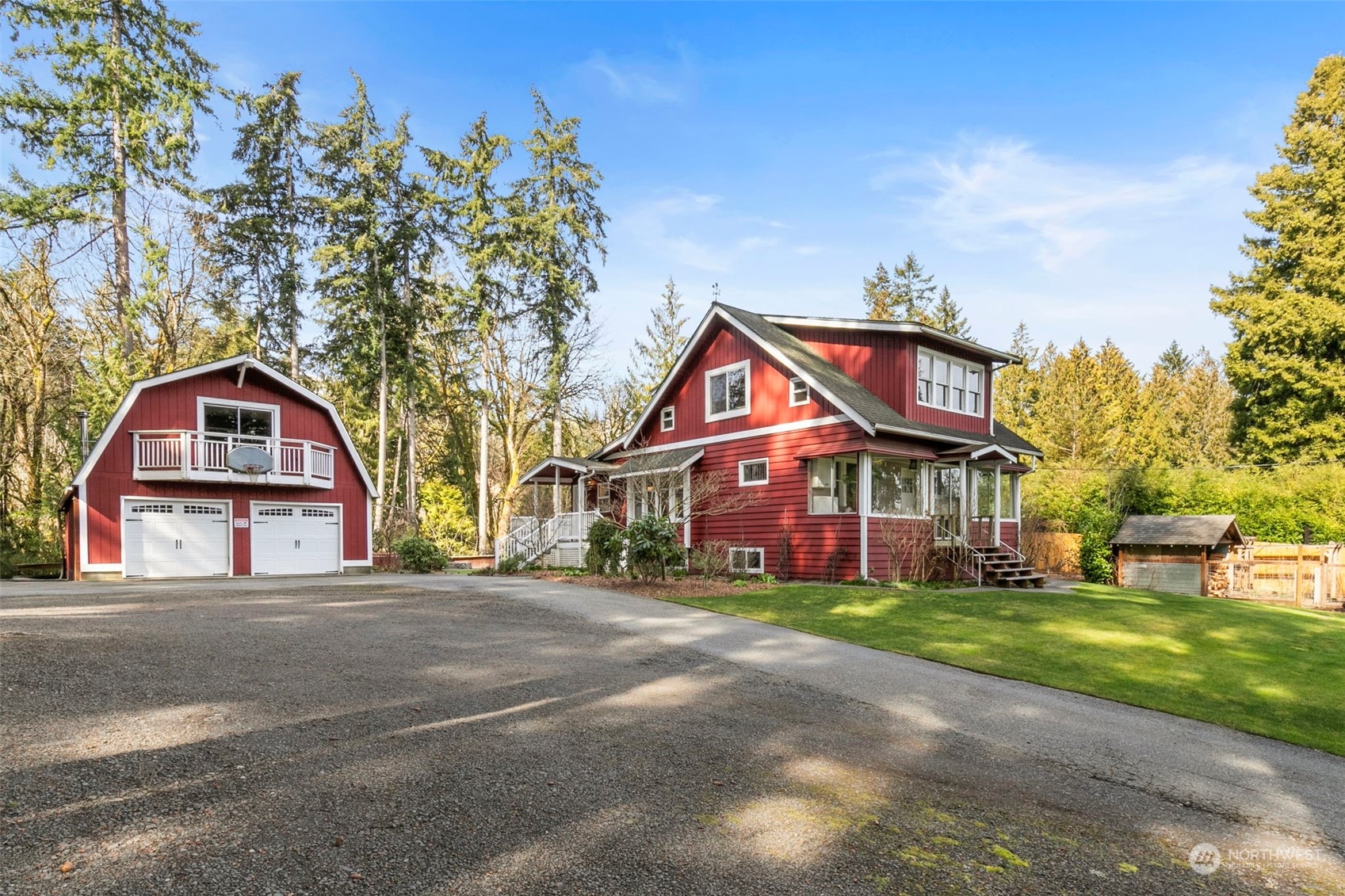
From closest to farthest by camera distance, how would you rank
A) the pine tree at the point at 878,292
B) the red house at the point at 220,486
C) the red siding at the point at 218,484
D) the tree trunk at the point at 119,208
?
1. the red siding at the point at 218,484
2. the red house at the point at 220,486
3. the tree trunk at the point at 119,208
4. the pine tree at the point at 878,292

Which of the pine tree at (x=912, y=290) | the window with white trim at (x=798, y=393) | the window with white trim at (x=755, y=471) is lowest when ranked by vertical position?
the window with white trim at (x=755, y=471)

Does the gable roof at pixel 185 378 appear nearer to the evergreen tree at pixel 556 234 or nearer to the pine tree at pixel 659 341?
the evergreen tree at pixel 556 234

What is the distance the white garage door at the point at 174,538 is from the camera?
19250mm

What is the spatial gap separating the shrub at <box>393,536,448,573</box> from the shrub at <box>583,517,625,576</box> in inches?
297

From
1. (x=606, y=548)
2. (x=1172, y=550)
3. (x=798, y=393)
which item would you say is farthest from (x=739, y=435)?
(x=1172, y=550)

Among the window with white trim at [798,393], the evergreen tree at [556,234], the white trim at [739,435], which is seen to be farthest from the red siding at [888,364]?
the evergreen tree at [556,234]

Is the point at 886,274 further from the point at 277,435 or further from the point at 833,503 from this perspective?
the point at 277,435

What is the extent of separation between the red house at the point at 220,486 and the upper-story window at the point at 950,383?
17502 mm

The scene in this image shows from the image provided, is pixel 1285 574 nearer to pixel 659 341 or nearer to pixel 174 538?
pixel 659 341

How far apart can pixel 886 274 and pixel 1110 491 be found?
94.7ft

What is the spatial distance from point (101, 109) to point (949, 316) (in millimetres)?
43830

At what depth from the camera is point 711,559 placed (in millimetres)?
17641

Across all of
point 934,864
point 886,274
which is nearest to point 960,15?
point 934,864

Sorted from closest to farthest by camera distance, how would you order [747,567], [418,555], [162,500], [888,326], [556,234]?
1. [888,326]
2. [747,567]
3. [162,500]
4. [418,555]
5. [556,234]
